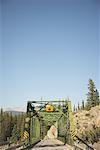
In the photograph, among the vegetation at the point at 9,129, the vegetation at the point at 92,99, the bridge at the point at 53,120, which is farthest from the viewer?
the vegetation at the point at 92,99

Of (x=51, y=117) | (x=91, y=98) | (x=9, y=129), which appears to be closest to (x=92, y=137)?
(x=51, y=117)

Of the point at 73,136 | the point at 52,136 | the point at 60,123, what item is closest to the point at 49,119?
the point at 60,123

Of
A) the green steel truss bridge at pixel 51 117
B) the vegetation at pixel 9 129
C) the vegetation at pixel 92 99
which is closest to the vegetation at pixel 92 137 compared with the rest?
the green steel truss bridge at pixel 51 117

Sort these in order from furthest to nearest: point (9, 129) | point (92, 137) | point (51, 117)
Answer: point (9, 129), point (51, 117), point (92, 137)

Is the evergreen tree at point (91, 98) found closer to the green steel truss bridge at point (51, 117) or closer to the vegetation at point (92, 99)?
the vegetation at point (92, 99)

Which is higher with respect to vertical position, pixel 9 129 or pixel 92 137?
pixel 9 129

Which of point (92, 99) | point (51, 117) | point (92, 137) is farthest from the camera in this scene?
point (92, 99)

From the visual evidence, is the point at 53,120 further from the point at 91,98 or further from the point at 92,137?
the point at 91,98

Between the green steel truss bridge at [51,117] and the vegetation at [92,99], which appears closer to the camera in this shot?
the green steel truss bridge at [51,117]

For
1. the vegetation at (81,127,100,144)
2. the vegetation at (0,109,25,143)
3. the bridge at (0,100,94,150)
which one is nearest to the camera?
→ the bridge at (0,100,94,150)

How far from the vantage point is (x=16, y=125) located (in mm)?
8797

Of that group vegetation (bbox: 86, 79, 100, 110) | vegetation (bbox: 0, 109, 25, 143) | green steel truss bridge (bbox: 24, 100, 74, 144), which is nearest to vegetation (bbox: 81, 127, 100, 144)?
green steel truss bridge (bbox: 24, 100, 74, 144)

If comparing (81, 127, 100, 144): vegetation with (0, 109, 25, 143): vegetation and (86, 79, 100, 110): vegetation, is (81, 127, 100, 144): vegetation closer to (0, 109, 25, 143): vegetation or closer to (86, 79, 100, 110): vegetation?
(0, 109, 25, 143): vegetation

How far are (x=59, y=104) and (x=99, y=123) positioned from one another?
5.46 feet
